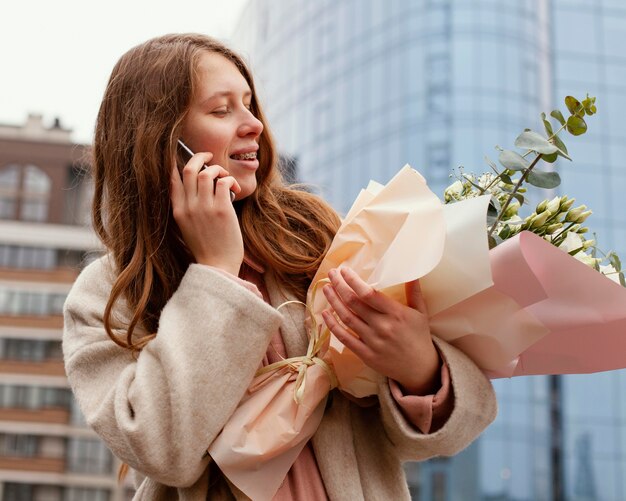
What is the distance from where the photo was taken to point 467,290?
1.54 m

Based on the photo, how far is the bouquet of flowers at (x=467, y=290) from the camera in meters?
1.53

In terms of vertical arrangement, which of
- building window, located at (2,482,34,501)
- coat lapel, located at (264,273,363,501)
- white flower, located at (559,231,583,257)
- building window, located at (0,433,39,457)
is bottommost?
building window, located at (2,482,34,501)

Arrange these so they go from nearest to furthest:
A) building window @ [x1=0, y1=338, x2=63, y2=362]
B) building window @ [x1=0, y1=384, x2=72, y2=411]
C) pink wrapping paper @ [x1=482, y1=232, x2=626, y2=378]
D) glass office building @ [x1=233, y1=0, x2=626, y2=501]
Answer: pink wrapping paper @ [x1=482, y1=232, x2=626, y2=378] < glass office building @ [x1=233, y1=0, x2=626, y2=501] < building window @ [x1=0, y1=384, x2=72, y2=411] < building window @ [x1=0, y1=338, x2=63, y2=362]

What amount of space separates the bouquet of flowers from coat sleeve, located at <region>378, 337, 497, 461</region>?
4 centimetres

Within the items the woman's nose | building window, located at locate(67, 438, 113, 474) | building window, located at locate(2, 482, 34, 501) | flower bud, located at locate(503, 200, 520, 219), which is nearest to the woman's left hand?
flower bud, located at locate(503, 200, 520, 219)

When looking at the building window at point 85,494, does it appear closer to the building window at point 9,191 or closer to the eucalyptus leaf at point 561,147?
the building window at point 9,191

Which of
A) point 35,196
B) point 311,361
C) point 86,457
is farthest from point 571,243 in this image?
point 35,196

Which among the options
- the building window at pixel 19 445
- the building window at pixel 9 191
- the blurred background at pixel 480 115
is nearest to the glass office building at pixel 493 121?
the blurred background at pixel 480 115

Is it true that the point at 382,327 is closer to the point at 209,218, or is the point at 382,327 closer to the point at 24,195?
the point at 209,218

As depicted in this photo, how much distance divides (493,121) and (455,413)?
2202cm

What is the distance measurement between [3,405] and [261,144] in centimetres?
4308

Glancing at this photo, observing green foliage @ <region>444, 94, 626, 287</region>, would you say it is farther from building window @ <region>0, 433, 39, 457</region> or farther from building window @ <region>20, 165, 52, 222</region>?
building window @ <region>20, 165, 52, 222</region>

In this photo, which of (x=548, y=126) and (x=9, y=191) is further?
(x=9, y=191)

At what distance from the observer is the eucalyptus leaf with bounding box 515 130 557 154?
1620 millimetres
